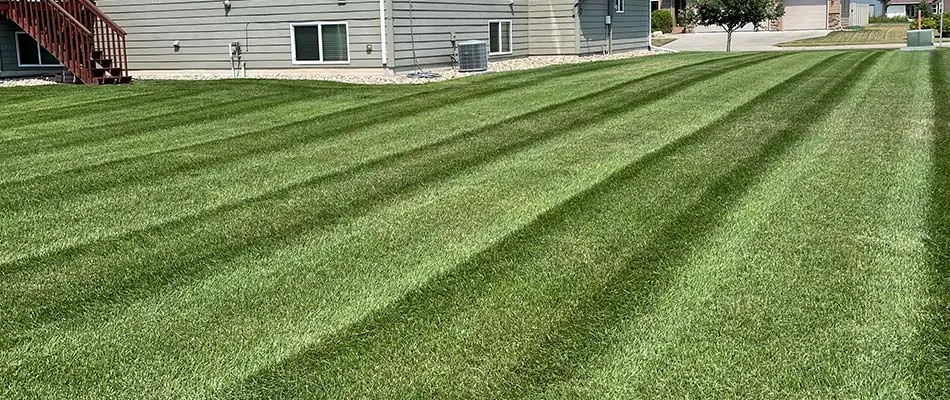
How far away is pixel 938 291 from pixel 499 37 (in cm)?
1544

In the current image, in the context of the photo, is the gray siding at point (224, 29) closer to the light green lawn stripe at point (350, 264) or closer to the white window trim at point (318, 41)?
the white window trim at point (318, 41)

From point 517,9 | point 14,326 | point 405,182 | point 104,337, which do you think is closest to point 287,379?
point 104,337

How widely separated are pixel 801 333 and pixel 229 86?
10808 mm

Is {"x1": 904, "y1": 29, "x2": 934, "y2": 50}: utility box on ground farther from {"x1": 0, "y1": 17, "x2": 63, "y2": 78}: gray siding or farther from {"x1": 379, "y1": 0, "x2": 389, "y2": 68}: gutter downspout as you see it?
{"x1": 0, "y1": 17, "x2": 63, "y2": 78}: gray siding

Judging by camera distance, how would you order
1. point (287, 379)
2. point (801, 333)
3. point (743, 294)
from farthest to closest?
point (743, 294) < point (801, 333) < point (287, 379)

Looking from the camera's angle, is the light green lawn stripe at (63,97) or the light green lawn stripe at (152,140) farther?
the light green lawn stripe at (63,97)

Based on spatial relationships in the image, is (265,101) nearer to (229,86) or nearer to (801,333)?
(229,86)

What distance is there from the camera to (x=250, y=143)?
24.7 ft

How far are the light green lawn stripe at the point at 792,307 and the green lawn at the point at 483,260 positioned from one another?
1 cm

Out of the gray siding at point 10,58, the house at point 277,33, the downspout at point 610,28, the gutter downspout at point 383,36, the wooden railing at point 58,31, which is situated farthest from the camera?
the downspout at point 610,28

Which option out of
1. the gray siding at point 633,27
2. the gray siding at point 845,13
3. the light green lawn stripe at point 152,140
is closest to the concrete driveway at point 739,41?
the gray siding at point 845,13

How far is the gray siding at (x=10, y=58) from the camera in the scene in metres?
16.8

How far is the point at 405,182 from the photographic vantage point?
19.3 feet

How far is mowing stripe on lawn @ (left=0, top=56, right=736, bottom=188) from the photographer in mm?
6121
